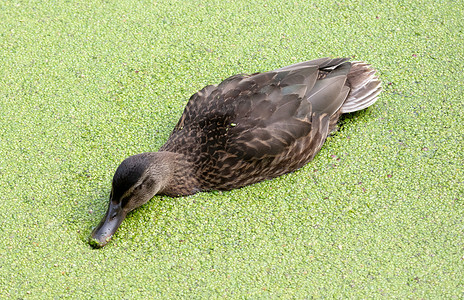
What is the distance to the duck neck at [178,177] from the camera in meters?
3.56

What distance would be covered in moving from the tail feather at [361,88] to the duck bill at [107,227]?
154 centimetres

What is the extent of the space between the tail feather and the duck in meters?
0.14

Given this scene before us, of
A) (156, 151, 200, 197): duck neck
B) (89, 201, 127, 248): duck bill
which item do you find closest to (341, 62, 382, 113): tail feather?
(156, 151, 200, 197): duck neck

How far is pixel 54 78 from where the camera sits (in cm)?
430

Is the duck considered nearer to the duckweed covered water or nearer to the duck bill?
the duck bill

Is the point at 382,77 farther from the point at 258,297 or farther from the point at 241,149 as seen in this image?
the point at 258,297

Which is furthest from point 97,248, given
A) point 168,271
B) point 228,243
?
point 228,243

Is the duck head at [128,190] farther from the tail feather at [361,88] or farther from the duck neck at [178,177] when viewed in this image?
the tail feather at [361,88]

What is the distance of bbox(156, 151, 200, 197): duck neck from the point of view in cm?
356

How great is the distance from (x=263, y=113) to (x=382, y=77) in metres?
1.18

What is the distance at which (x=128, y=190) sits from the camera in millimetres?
3328

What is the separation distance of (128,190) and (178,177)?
36cm

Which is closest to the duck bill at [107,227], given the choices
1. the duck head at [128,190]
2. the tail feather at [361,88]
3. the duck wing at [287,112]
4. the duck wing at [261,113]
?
the duck head at [128,190]

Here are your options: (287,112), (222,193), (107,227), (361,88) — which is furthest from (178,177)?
(361,88)
